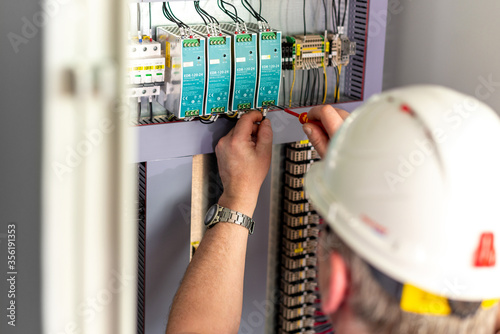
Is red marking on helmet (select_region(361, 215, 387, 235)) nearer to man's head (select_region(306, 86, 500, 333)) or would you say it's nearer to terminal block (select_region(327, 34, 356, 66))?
man's head (select_region(306, 86, 500, 333))

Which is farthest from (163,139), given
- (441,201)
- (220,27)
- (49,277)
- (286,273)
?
(49,277)

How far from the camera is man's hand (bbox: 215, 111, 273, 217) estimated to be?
1.74m

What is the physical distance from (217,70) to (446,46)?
0.86m

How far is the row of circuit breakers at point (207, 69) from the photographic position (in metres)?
1.68

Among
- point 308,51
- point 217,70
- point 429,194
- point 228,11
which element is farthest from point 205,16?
point 429,194

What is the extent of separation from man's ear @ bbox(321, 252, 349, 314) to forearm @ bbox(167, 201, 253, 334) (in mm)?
477

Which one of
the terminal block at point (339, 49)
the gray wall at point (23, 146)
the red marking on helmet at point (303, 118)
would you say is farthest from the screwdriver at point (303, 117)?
the gray wall at point (23, 146)

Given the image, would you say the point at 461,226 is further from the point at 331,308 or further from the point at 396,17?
the point at 396,17

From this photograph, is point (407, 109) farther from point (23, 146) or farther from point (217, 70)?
point (217, 70)

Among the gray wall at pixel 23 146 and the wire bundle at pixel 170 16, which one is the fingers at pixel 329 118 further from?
the gray wall at pixel 23 146

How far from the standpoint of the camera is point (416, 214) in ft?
3.14

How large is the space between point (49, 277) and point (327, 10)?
1707 millimetres

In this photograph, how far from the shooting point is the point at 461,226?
0.96 meters

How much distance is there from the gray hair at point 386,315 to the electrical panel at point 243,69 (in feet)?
2.69
